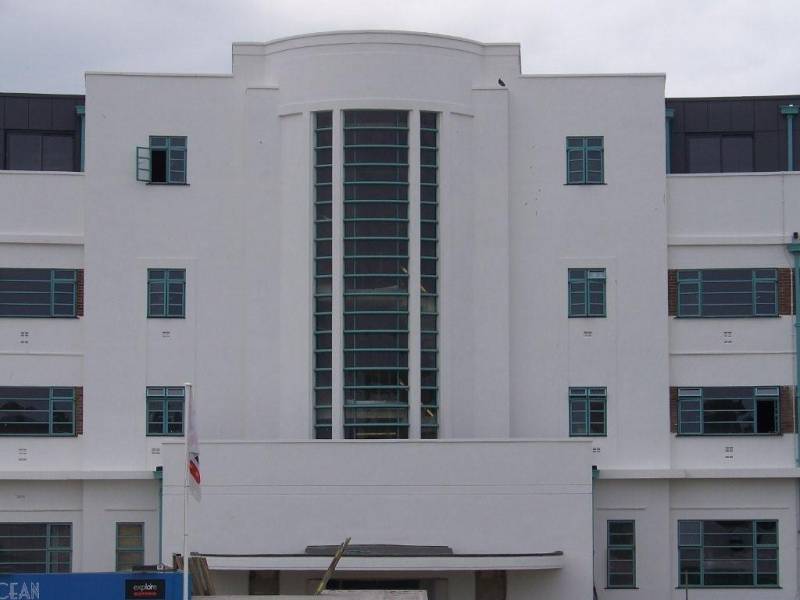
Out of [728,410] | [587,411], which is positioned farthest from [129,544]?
[728,410]

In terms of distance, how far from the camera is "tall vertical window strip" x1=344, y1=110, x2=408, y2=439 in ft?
136

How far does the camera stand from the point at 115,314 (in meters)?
42.6

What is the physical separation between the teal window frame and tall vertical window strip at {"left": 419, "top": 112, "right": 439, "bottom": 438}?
3441mm

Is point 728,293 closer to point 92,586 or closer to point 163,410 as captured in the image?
point 163,410

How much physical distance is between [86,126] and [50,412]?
23.0 ft

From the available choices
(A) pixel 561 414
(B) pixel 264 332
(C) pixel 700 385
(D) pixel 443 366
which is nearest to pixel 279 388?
(B) pixel 264 332

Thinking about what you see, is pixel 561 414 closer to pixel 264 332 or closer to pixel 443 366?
pixel 443 366

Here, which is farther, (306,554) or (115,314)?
(115,314)

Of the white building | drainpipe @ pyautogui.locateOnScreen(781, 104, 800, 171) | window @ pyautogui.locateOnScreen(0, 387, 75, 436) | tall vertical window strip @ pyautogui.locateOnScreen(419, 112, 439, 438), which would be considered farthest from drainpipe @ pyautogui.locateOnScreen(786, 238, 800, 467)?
window @ pyautogui.locateOnScreen(0, 387, 75, 436)

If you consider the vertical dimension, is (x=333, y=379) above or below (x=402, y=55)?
below

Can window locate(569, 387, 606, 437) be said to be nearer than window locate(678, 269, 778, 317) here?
Yes

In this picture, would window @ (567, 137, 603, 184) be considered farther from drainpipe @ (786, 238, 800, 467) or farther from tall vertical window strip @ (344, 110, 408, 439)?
drainpipe @ (786, 238, 800, 467)

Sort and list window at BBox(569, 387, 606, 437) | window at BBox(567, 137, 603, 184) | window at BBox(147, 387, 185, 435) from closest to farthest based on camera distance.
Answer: window at BBox(147, 387, 185, 435) → window at BBox(569, 387, 606, 437) → window at BBox(567, 137, 603, 184)

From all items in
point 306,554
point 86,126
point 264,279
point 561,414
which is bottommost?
point 306,554
